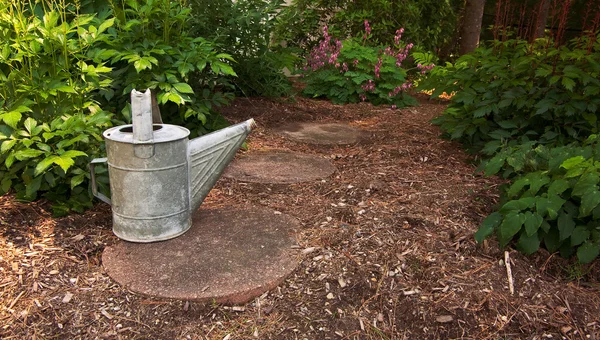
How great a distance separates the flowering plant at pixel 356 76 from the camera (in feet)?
18.8

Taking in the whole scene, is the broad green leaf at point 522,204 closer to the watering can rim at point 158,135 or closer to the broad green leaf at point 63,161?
the watering can rim at point 158,135

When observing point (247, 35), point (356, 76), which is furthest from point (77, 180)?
point (356, 76)

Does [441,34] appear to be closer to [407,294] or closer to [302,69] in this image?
[302,69]

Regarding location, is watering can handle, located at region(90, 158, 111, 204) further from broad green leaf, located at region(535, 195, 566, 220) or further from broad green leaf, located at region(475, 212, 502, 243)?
broad green leaf, located at region(535, 195, 566, 220)

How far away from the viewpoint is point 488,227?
7.47ft

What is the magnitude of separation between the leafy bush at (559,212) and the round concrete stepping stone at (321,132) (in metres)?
1.97

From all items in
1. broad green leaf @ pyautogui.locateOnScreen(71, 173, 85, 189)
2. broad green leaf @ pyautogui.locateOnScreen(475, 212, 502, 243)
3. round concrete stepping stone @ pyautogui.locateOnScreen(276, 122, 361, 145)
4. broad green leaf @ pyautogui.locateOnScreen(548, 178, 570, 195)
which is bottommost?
round concrete stepping stone @ pyautogui.locateOnScreen(276, 122, 361, 145)

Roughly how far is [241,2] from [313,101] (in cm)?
156

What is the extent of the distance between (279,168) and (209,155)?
1052mm

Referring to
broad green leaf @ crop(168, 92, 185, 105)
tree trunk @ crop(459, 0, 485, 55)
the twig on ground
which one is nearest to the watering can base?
broad green leaf @ crop(168, 92, 185, 105)

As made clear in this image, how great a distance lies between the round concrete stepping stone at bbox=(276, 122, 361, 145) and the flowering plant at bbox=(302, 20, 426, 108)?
1.08 meters

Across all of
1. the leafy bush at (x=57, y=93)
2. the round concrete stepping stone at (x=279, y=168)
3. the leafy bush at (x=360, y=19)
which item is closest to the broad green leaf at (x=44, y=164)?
the leafy bush at (x=57, y=93)

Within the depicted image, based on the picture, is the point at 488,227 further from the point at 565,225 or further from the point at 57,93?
the point at 57,93

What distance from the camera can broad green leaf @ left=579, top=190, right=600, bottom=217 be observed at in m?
2.01
